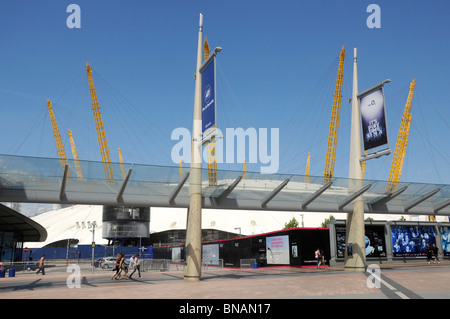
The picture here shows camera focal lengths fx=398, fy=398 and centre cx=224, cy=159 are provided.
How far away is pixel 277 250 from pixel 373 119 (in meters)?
15.8

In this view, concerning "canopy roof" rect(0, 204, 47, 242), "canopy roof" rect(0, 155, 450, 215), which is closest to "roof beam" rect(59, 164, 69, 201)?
"canopy roof" rect(0, 155, 450, 215)

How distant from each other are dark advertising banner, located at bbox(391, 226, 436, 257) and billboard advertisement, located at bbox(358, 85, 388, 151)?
50.6ft

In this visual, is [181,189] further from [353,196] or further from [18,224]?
[18,224]

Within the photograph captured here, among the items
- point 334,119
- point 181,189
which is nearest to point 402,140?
point 334,119

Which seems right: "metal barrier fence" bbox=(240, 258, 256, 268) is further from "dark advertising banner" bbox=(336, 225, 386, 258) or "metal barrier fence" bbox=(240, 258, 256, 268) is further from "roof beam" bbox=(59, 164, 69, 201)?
"roof beam" bbox=(59, 164, 69, 201)

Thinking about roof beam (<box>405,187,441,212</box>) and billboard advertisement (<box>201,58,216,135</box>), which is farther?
roof beam (<box>405,187,441,212</box>)

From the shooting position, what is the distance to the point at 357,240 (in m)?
27.3

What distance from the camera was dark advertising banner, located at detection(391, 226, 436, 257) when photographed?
37.0 metres

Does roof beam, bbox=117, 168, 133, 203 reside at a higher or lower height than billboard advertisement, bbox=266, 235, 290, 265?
higher

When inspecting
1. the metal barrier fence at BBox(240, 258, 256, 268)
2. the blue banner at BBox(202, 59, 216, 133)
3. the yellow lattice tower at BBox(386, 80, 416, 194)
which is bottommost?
the metal barrier fence at BBox(240, 258, 256, 268)

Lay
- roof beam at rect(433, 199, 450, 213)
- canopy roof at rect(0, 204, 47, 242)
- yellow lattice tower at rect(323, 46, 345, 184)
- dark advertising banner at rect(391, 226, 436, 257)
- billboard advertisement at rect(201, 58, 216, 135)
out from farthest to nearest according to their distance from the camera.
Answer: yellow lattice tower at rect(323, 46, 345, 184), canopy roof at rect(0, 204, 47, 242), dark advertising banner at rect(391, 226, 436, 257), roof beam at rect(433, 199, 450, 213), billboard advertisement at rect(201, 58, 216, 135)
